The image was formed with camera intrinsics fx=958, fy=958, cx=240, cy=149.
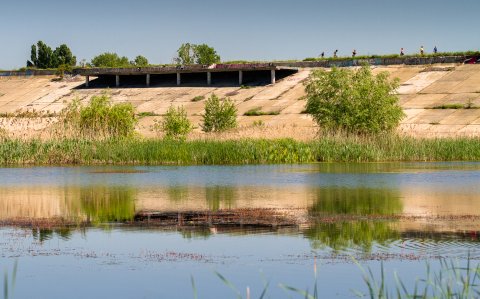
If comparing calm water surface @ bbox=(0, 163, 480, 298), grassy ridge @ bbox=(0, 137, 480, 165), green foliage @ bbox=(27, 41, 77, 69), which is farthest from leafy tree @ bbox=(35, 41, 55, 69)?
calm water surface @ bbox=(0, 163, 480, 298)

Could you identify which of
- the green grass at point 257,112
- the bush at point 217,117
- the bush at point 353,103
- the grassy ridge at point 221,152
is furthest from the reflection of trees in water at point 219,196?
the green grass at point 257,112

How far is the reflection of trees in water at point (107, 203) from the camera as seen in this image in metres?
23.8

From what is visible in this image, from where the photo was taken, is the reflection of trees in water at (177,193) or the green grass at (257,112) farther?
the green grass at (257,112)

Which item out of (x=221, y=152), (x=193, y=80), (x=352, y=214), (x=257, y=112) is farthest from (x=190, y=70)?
(x=352, y=214)

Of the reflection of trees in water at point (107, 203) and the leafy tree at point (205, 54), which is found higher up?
the leafy tree at point (205, 54)

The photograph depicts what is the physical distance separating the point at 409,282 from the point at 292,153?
3296 centimetres

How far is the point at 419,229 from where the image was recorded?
20.4 m

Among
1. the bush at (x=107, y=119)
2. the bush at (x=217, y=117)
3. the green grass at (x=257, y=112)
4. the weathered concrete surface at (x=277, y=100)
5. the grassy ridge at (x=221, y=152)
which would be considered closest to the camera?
the grassy ridge at (x=221, y=152)

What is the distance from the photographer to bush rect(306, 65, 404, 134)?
5228 centimetres

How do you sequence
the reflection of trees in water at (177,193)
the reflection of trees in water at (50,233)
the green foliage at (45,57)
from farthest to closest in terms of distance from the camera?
the green foliage at (45,57), the reflection of trees in water at (177,193), the reflection of trees in water at (50,233)

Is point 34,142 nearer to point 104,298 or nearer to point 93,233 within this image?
point 93,233

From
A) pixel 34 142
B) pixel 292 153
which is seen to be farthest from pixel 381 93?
pixel 34 142

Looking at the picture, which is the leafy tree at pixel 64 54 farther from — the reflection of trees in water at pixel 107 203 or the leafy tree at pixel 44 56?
the reflection of trees in water at pixel 107 203

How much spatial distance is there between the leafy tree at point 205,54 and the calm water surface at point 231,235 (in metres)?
111
